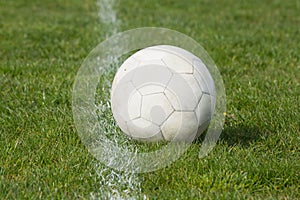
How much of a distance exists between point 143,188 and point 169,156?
348 mm

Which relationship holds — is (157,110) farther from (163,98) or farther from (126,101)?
(126,101)

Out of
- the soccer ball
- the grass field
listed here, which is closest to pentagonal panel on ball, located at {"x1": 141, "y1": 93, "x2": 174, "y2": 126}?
the soccer ball

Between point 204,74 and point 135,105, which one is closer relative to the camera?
point 135,105

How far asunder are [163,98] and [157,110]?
82 millimetres

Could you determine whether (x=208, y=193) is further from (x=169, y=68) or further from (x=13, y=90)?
(x=13, y=90)

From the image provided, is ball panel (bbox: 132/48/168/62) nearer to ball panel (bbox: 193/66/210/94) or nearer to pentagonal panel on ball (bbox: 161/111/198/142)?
ball panel (bbox: 193/66/210/94)

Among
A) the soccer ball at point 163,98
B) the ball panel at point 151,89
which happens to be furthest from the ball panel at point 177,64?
the ball panel at point 151,89

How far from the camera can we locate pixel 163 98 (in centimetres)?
349

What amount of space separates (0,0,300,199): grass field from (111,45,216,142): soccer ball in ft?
0.64

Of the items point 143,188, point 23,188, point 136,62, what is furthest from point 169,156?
point 23,188

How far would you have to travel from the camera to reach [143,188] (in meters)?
3.17

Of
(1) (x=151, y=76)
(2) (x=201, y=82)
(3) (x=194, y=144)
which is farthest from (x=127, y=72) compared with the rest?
(3) (x=194, y=144)

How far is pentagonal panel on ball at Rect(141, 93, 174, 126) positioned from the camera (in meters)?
3.49

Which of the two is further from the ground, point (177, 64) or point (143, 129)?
point (177, 64)
